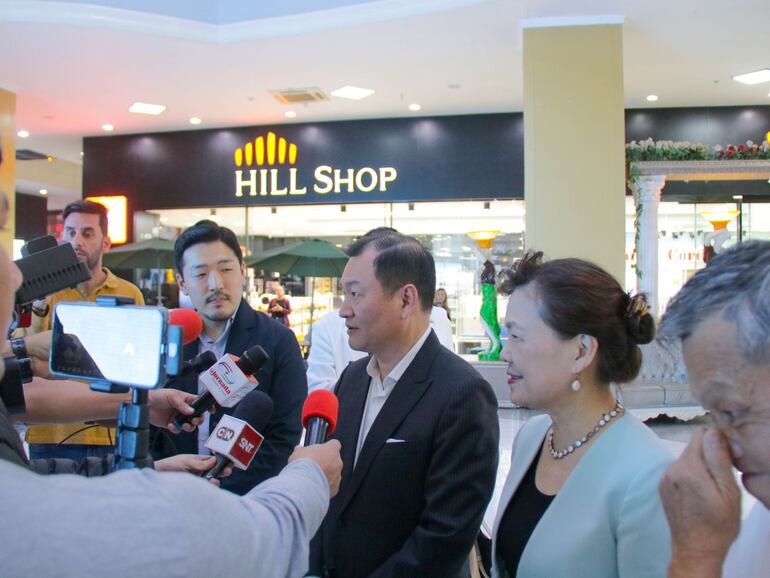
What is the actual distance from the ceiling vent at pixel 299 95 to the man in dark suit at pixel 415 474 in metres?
7.47

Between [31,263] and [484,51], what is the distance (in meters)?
6.73

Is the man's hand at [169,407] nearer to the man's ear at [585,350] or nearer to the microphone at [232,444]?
the microphone at [232,444]

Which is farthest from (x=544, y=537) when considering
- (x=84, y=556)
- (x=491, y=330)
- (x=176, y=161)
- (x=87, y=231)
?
(x=176, y=161)

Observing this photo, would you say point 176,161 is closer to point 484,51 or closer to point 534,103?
point 484,51

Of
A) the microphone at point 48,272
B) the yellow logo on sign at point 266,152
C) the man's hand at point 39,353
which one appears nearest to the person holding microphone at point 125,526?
the microphone at point 48,272

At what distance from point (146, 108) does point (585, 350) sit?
368 inches

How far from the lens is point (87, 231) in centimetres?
Answer: 332

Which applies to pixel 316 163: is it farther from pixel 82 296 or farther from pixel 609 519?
pixel 609 519

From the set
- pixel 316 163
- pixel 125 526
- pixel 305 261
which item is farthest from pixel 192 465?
pixel 316 163

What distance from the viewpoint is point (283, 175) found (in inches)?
415

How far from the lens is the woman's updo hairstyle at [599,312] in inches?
62.8

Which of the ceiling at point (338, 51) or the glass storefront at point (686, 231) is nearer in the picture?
the ceiling at point (338, 51)

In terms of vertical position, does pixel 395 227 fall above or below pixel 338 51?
below

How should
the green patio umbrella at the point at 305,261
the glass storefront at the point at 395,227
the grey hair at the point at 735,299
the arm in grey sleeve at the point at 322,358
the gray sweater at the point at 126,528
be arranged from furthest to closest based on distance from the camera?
the glass storefront at the point at 395,227, the green patio umbrella at the point at 305,261, the arm in grey sleeve at the point at 322,358, the grey hair at the point at 735,299, the gray sweater at the point at 126,528
